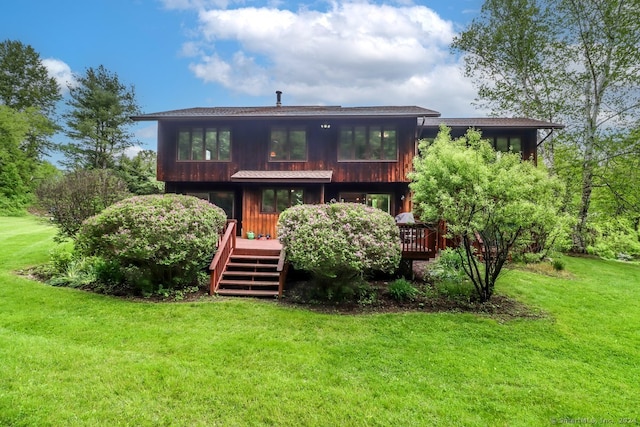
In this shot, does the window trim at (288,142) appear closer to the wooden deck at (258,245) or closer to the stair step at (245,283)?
the wooden deck at (258,245)

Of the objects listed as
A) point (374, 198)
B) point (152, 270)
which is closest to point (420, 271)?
point (374, 198)

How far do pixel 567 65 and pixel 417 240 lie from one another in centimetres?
1738

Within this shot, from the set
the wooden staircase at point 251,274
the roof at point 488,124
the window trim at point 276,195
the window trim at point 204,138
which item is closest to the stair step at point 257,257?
the wooden staircase at point 251,274

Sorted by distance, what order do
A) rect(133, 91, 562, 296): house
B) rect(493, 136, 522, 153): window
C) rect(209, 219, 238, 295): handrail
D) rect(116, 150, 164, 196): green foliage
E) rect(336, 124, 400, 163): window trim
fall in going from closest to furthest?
rect(209, 219, 238, 295): handrail, rect(133, 91, 562, 296): house, rect(336, 124, 400, 163): window trim, rect(493, 136, 522, 153): window, rect(116, 150, 164, 196): green foliage

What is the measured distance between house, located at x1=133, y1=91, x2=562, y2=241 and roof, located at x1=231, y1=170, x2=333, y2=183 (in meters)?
0.04

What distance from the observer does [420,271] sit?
376 inches

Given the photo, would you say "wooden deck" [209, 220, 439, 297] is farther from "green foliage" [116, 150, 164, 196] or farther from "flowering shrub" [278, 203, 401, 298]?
"green foliage" [116, 150, 164, 196]

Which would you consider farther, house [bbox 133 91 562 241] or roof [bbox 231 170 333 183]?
house [bbox 133 91 562 241]

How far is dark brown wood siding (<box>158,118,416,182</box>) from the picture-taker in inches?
537

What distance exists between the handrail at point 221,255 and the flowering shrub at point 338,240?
189 cm

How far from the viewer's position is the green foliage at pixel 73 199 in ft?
31.7

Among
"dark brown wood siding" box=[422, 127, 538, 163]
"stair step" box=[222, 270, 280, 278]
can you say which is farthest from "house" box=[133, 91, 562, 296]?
"stair step" box=[222, 270, 280, 278]

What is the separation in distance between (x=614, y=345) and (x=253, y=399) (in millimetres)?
6360

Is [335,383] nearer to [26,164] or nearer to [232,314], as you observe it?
[232,314]
